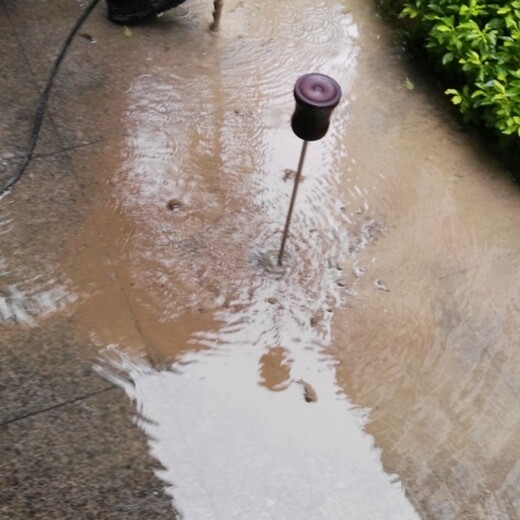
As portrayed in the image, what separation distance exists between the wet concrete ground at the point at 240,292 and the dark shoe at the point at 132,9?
8 cm

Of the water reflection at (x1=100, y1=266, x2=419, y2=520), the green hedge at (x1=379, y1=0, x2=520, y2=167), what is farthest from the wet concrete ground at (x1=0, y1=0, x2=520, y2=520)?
the green hedge at (x1=379, y1=0, x2=520, y2=167)

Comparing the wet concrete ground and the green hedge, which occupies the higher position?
the green hedge

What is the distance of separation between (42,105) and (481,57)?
2.57m

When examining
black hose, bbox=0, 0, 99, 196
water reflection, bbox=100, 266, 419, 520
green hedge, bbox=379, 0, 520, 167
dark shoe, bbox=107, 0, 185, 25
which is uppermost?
green hedge, bbox=379, 0, 520, 167

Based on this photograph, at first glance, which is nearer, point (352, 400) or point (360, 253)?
point (352, 400)

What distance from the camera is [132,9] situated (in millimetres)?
4461

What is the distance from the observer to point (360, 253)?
361 cm

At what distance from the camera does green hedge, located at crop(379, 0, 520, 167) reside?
4.09 metres

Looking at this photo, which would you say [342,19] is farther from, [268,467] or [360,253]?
[268,467]

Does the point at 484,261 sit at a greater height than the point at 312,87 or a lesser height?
lesser

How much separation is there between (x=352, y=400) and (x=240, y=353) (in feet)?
1.75

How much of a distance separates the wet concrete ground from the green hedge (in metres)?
0.18

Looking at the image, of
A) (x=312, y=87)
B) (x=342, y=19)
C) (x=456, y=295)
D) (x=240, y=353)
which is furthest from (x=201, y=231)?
(x=342, y=19)

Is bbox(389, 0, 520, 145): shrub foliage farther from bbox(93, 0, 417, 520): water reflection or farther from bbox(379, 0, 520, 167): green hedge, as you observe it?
bbox(93, 0, 417, 520): water reflection
